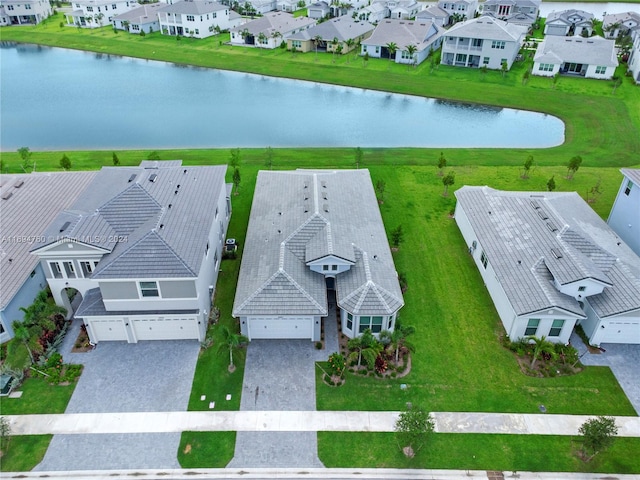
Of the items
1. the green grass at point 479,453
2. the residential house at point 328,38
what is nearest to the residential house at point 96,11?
the residential house at point 328,38

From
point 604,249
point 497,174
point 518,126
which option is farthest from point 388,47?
point 604,249

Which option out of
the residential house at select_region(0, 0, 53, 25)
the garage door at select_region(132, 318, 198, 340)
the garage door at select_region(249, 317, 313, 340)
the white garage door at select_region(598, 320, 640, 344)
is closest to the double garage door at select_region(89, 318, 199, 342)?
the garage door at select_region(132, 318, 198, 340)

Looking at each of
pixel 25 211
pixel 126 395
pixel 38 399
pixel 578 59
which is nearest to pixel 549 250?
pixel 126 395

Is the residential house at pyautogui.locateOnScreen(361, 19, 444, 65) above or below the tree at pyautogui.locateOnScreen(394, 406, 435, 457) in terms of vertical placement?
above

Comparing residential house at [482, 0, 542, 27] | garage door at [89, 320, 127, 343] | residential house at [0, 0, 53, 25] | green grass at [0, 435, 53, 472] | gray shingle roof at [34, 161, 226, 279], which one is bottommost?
green grass at [0, 435, 53, 472]

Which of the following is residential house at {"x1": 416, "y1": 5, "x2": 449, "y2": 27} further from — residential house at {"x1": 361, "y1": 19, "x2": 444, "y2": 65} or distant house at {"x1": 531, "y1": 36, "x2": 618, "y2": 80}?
distant house at {"x1": 531, "y1": 36, "x2": 618, "y2": 80}

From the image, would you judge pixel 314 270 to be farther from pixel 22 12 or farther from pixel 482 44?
pixel 22 12
